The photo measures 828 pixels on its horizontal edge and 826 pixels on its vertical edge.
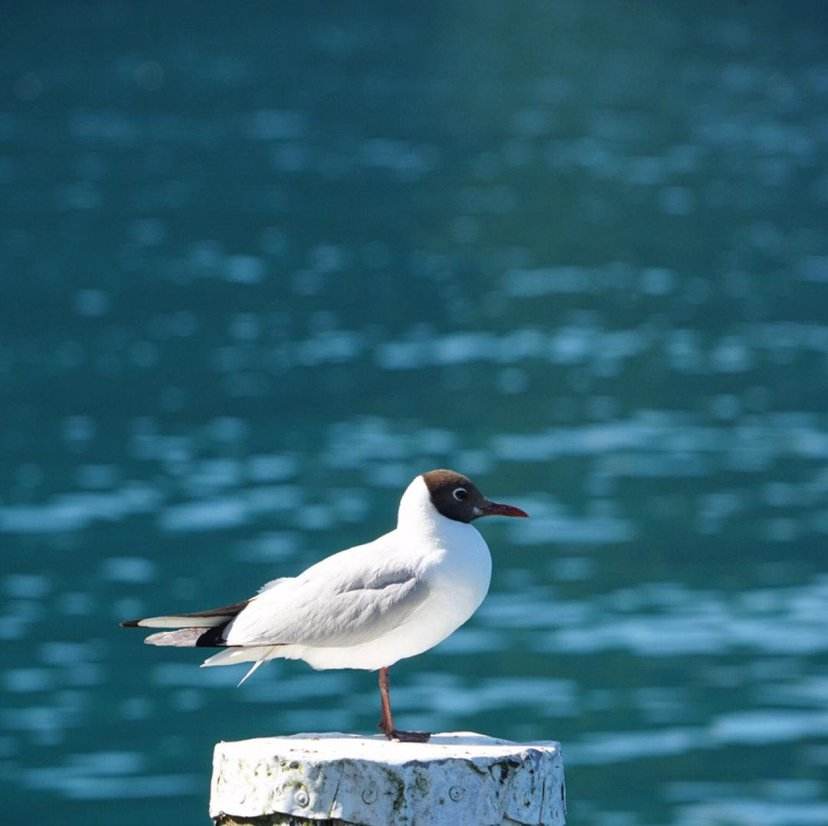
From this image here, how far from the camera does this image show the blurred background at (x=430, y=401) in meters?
13.9

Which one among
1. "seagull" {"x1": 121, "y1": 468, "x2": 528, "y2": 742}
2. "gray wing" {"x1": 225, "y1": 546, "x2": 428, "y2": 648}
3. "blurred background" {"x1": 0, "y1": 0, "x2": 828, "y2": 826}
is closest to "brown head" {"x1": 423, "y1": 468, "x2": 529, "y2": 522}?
"seagull" {"x1": 121, "y1": 468, "x2": 528, "y2": 742}

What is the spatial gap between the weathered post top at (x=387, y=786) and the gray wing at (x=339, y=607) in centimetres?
60

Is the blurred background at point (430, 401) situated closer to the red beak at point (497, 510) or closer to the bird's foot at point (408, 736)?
the red beak at point (497, 510)

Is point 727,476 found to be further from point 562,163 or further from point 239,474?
point 562,163

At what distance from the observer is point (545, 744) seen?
4.39 meters

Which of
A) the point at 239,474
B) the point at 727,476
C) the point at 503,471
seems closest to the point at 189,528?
the point at 239,474

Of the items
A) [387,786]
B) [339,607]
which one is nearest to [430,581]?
[339,607]

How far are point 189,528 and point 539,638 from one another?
12.4 ft

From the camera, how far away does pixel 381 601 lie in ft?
16.1

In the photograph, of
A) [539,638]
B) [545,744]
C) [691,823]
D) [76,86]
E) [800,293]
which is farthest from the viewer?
[76,86]

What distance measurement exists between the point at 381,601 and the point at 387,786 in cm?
77

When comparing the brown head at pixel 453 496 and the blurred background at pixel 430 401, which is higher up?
the blurred background at pixel 430 401

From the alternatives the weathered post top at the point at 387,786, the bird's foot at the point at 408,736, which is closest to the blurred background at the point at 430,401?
the bird's foot at the point at 408,736

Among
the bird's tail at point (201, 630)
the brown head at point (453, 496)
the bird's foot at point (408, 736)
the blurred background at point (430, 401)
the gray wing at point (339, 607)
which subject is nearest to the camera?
the bird's foot at point (408, 736)
